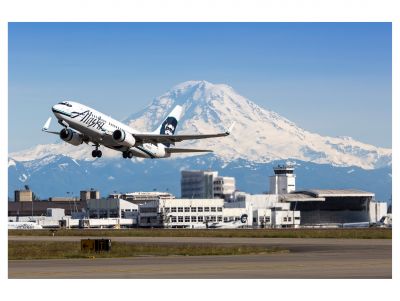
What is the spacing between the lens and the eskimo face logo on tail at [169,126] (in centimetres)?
13162

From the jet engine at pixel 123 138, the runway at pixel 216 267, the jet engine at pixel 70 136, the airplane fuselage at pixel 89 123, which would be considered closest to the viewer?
the runway at pixel 216 267

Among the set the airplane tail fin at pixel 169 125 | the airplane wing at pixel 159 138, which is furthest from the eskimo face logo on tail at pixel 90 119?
the airplane tail fin at pixel 169 125

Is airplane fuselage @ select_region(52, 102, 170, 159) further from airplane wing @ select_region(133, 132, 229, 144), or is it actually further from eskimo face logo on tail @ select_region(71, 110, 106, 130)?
airplane wing @ select_region(133, 132, 229, 144)

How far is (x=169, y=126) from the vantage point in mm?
133250

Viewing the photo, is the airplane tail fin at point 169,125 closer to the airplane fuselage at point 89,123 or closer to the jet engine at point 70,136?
the airplane fuselage at point 89,123

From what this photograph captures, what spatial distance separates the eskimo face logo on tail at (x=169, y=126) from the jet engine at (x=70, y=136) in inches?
1200

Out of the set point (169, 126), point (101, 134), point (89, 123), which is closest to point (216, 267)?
point (89, 123)

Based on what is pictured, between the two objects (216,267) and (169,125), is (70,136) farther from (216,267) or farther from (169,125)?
(216,267)

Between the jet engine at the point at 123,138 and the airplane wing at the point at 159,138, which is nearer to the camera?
Answer: the jet engine at the point at 123,138
